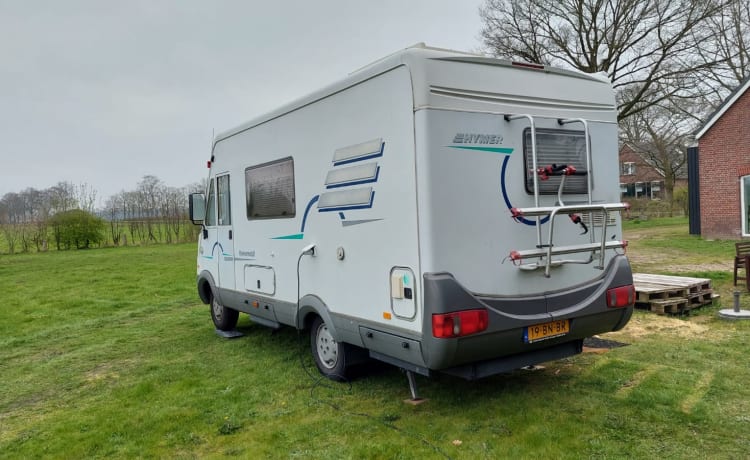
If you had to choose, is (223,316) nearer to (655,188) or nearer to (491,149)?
(491,149)

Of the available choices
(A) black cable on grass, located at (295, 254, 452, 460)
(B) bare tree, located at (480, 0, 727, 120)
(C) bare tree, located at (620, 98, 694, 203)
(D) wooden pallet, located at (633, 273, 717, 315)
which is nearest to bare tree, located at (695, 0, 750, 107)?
(B) bare tree, located at (480, 0, 727, 120)

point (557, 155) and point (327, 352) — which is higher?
point (557, 155)

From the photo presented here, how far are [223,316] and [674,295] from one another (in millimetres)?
6211

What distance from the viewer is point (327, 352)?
17.6 feet

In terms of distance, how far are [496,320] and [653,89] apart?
19973mm

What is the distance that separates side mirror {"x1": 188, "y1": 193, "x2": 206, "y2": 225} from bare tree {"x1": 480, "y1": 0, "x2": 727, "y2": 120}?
17.1 meters

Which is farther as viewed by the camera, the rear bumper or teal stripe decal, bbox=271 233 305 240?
teal stripe decal, bbox=271 233 305 240

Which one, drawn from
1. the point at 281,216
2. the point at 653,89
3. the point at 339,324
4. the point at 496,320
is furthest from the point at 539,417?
the point at 653,89

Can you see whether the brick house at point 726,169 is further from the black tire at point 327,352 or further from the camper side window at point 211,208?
the black tire at point 327,352

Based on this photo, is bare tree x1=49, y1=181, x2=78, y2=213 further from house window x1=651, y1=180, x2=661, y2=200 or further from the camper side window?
house window x1=651, y1=180, x2=661, y2=200

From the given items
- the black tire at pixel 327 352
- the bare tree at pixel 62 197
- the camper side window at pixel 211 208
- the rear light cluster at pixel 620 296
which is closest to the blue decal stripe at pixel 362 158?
the black tire at pixel 327 352

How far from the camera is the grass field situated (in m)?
3.89

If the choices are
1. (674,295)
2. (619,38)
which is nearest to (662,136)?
(619,38)

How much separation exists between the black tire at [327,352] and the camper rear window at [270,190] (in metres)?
1.20
